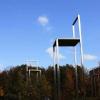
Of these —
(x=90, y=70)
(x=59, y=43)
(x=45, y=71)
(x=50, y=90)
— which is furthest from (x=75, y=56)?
(x=45, y=71)

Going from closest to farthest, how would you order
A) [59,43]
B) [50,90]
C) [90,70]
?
[59,43] < [50,90] < [90,70]

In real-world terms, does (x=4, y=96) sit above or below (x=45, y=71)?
below

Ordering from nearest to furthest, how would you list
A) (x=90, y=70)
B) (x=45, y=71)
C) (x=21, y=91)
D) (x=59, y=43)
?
1. (x=59, y=43)
2. (x=21, y=91)
3. (x=90, y=70)
4. (x=45, y=71)

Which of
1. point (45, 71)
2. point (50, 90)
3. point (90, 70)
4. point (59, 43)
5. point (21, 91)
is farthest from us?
point (45, 71)

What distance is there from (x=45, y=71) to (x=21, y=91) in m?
17.0

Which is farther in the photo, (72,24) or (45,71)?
(45,71)

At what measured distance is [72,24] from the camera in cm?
1753

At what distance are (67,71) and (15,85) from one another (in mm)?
11233

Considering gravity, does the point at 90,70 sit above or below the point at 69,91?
above

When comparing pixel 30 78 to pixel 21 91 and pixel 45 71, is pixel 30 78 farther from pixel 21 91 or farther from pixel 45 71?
pixel 45 71

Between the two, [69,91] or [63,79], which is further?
[63,79]

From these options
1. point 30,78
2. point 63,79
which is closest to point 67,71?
point 63,79

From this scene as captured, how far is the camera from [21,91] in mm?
42250

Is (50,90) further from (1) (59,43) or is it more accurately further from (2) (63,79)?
(1) (59,43)
